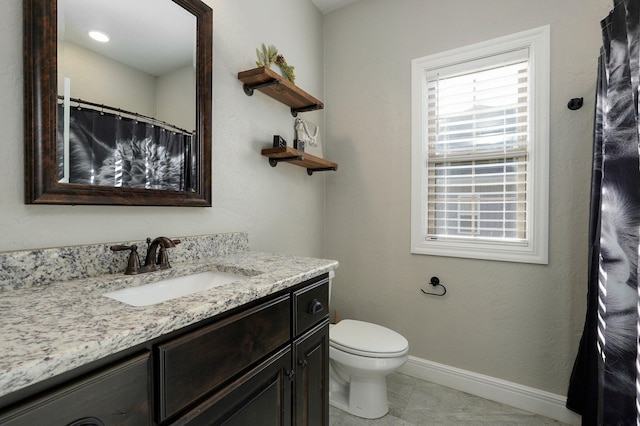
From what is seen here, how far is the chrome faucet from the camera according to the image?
1074 mm

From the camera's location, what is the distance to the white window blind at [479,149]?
1855 mm

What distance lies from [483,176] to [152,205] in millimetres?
1935

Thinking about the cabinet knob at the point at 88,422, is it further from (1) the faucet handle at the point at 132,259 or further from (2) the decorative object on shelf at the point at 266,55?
(2) the decorative object on shelf at the point at 266,55

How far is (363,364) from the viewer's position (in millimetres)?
1633

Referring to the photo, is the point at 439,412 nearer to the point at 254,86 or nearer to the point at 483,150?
the point at 483,150

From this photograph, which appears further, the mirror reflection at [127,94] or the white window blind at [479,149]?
the white window blind at [479,149]

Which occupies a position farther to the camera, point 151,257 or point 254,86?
point 254,86

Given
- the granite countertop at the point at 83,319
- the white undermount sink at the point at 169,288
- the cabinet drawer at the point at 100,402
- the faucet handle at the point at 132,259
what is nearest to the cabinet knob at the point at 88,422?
the cabinet drawer at the point at 100,402

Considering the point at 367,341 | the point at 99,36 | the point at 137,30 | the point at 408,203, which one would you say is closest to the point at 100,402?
the point at 99,36

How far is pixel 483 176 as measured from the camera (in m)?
1.96

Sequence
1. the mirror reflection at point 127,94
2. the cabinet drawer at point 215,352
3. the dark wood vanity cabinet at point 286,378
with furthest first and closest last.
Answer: the mirror reflection at point 127,94, the dark wood vanity cabinet at point 286,378, the cabinet drawer at point 215,352

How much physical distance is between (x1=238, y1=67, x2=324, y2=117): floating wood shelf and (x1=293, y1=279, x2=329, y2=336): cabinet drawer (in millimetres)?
1145

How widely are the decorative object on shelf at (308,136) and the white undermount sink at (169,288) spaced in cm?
113

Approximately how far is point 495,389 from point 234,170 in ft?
6.92
